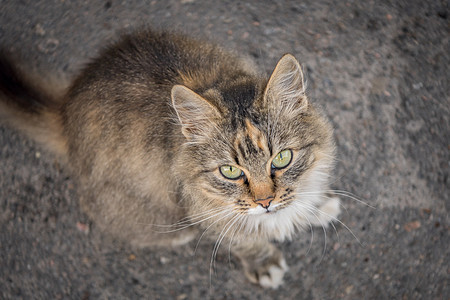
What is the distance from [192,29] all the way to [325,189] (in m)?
1.37

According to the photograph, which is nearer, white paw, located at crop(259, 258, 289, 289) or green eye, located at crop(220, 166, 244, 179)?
green eye, located at crop(220, 166, 244, 179)

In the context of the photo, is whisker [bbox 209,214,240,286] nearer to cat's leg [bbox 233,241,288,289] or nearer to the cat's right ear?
cat's leg [bbox 233,241,288,289]

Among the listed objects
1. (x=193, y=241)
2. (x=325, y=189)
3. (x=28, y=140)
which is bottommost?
(x=193, y=241)

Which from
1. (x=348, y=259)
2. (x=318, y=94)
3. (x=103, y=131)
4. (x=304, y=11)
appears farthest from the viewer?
(x=304, y=11)

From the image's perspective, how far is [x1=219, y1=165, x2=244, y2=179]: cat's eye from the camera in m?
1.85

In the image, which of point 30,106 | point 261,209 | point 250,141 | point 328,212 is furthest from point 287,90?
point 30,106

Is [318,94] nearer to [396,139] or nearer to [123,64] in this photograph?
[396,139]

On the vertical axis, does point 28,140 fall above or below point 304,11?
below

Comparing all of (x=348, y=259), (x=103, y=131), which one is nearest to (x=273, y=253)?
(x=348, y=259)

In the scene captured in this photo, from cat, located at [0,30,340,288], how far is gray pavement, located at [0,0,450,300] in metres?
0.30

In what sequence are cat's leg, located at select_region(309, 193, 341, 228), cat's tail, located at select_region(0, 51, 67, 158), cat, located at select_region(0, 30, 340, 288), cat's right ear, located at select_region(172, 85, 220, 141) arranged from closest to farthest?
cat's right ear, located at select_region(172, 85, 220, 141), cat, located at select_region(0, 30, 340, 288), cat's tail, located at select_region(0, 51, 67, 158), cat's leg, located at select_region(309, 193, 341, 228)

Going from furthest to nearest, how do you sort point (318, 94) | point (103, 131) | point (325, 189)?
point (318, 94)
point (325, 189)
point (103, 131)

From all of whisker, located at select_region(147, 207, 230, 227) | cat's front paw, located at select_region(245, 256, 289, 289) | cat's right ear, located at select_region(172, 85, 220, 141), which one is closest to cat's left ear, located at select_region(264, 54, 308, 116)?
cat's right ear, located at select_region(172, 85, 220, 141)

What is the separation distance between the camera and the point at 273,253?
8.12 feet
